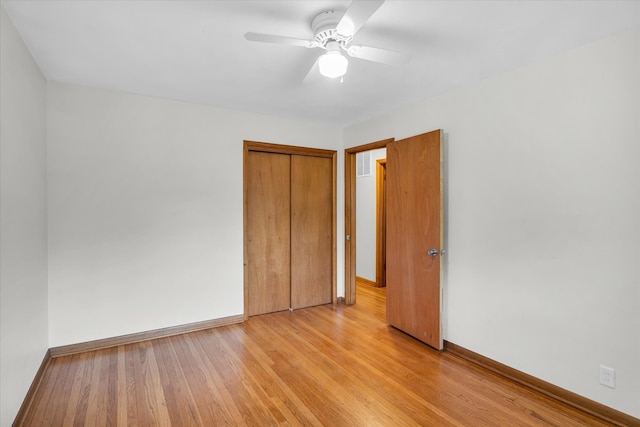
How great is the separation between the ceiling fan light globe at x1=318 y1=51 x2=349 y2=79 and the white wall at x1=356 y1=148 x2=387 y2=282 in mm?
3405

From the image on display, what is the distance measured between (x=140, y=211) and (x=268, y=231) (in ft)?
4.62

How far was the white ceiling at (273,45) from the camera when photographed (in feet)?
5.62

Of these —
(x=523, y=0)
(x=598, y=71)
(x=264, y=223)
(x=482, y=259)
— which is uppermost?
(x=523, y=0)

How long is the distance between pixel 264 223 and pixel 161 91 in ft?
5.76

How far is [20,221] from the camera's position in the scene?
1.97 metres

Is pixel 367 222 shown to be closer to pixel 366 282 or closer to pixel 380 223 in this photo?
pixel 380 223

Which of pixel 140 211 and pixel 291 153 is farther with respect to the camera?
pixel 291 153

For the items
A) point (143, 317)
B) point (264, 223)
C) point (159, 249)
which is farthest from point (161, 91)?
point (143, 317)

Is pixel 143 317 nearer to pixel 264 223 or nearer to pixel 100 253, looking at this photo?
pixel 100 253

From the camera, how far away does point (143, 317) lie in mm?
3098

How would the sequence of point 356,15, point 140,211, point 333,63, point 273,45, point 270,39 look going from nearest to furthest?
point 356,15 < point 270,39 < point 333,63 < point 273,45 < point 140,211

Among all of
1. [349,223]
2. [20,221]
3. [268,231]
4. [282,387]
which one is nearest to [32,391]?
[20,221]

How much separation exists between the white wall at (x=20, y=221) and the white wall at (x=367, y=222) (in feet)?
13.5

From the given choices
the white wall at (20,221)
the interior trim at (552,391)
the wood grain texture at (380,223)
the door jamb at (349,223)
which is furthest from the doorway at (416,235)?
the white wall at (20,221)
